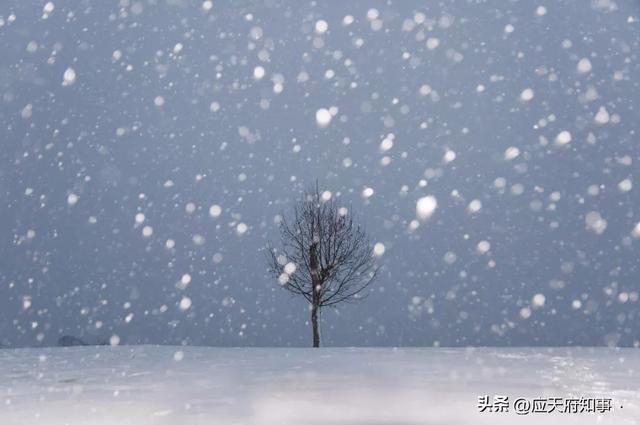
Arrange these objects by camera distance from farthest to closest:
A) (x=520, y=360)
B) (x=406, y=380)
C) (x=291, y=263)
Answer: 1. (x=291, y=263)
2. (x=520, y=360)
3. (x=406, y=380)

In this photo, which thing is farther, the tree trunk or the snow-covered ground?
the tree trunk

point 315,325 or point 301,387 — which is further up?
point 301,387

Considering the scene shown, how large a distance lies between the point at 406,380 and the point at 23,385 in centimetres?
402

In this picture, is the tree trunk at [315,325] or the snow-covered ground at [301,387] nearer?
the snow-covered ground at [301,387]

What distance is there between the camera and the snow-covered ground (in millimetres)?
4172

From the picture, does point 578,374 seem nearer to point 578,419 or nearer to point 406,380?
point 406,380

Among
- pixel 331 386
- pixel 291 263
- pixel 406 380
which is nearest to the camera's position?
pixel 331 386

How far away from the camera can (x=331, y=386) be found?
5797 mm

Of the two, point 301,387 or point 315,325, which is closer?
point 301,387

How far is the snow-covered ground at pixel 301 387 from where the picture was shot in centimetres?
417

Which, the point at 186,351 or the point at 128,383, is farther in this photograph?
the point at 186,351

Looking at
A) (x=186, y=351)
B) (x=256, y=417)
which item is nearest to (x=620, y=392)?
(x=256, y=417)

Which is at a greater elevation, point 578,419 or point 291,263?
point 291,263

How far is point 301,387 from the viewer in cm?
575
